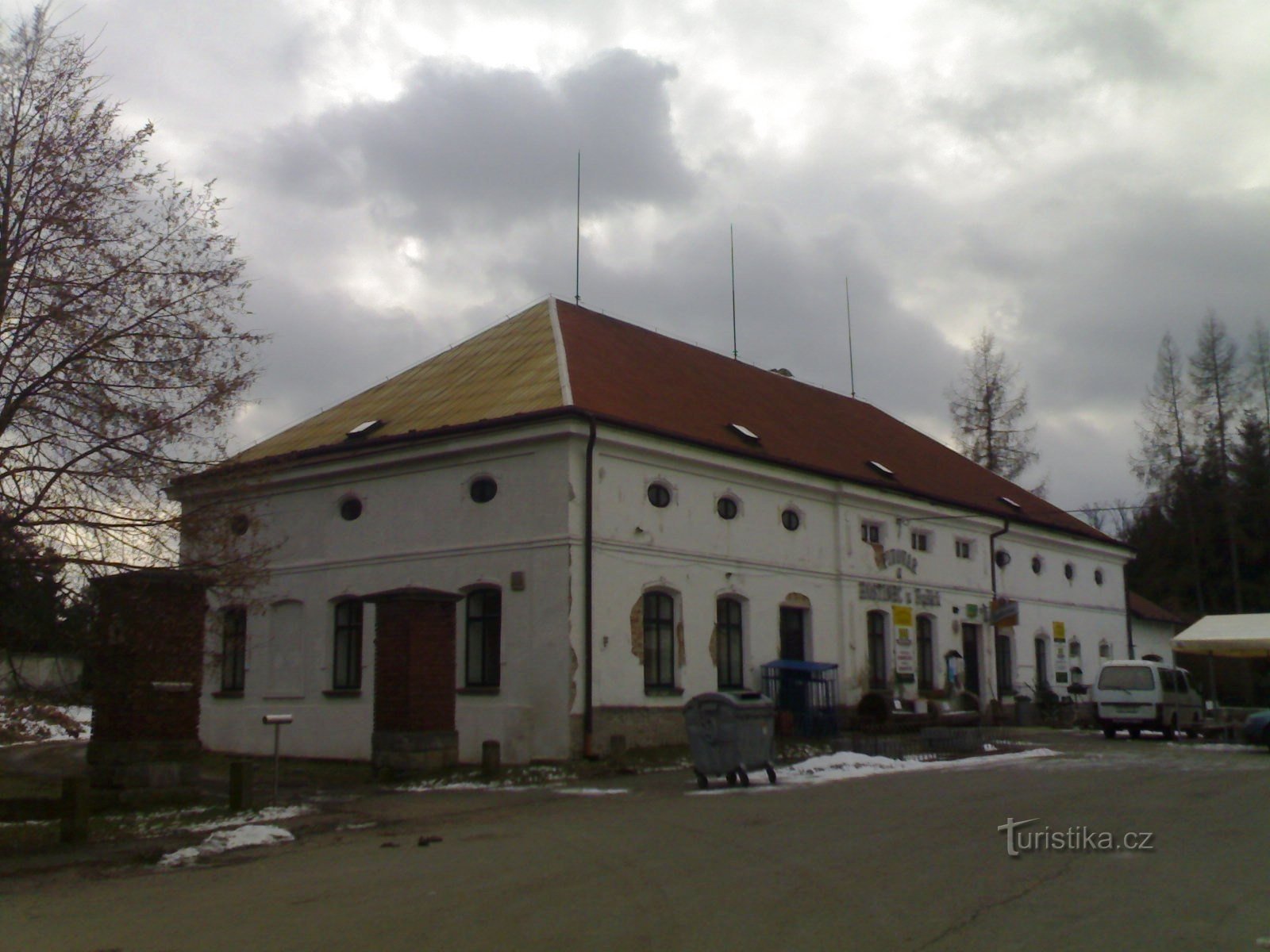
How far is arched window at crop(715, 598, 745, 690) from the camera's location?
24.4 meters

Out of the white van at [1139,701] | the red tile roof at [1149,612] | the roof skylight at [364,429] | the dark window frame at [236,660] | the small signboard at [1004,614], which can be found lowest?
the white van at [1139,701]

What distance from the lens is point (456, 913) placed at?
8.30 meters

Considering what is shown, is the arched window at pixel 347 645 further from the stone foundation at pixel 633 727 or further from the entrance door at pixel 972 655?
the entrance door at pixel 972 655

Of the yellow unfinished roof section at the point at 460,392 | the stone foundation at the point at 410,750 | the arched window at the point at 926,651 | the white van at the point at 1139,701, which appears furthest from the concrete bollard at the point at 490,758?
the white van at the point at 1139,701

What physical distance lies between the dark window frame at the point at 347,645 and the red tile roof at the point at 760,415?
6.40 meters

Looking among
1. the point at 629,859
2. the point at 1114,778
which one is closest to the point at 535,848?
the point at 629,859

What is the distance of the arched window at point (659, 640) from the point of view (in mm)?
22609

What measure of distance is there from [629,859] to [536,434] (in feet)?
38.6

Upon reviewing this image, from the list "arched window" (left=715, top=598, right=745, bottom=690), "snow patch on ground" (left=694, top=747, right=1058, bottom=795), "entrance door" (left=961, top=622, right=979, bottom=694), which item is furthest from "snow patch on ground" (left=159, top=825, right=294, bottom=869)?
"entrance door" (left=961, top=622, right=979, bottom=694)

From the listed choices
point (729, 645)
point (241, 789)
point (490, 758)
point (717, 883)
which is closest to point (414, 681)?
point (490, 758)

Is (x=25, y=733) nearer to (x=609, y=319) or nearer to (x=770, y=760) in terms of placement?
(x=770, y=760)

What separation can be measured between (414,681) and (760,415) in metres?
13.2

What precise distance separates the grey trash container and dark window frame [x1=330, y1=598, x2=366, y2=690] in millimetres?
9082

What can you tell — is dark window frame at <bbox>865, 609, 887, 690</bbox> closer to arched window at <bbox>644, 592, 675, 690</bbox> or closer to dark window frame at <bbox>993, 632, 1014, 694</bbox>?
dark window frame at <bbox>993, 632, 1014, 694</bbox>
